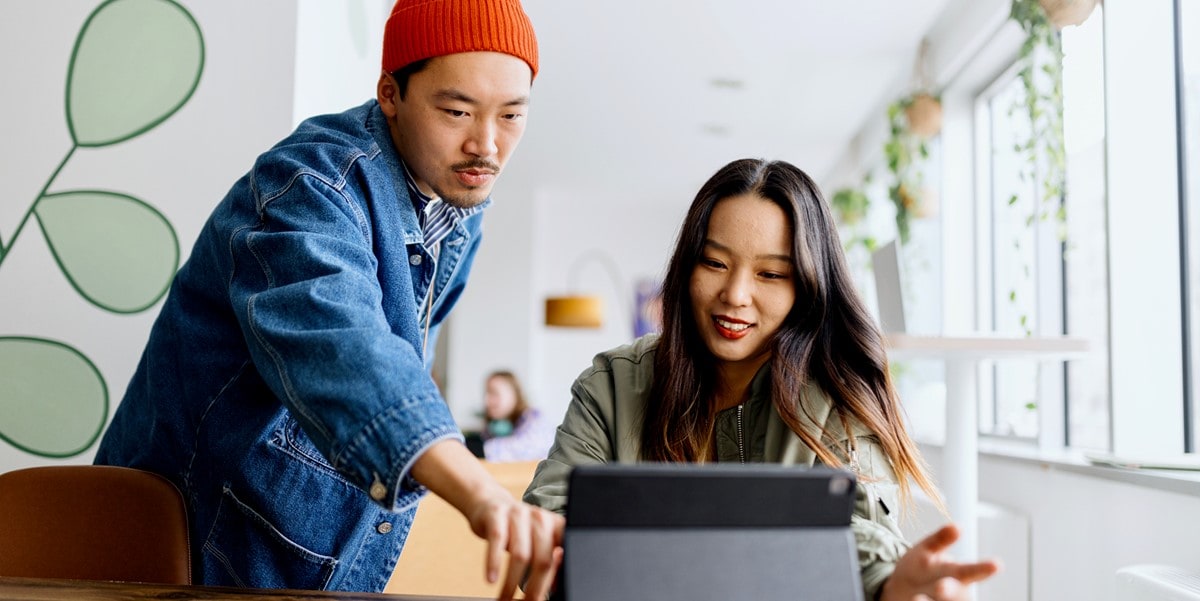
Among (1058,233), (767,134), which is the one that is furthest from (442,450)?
(767,134)

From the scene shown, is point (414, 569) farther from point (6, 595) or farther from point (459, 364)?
point (459, 364)

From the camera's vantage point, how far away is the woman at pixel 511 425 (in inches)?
241

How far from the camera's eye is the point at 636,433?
1415mm

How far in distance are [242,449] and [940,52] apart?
15.5ft

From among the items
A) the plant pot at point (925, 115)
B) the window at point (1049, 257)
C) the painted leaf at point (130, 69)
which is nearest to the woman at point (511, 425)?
the window at point (1049, 257)

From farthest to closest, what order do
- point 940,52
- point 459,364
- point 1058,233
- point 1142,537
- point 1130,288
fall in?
1. point 459,364
2. point 940,52
3. point 1058,233
4. point 1130,288
5. point 1142,537

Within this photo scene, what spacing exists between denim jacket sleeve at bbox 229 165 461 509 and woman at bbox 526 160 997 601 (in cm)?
41

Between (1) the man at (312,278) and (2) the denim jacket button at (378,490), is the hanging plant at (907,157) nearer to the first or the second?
(1) the man at (312,278)

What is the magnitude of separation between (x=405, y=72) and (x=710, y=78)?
4.92 metres

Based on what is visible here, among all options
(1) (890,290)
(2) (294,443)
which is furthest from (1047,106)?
(2) (294,443)

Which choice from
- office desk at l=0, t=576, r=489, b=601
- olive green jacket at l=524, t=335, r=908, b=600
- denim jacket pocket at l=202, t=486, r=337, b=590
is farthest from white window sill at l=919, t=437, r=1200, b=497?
office desk at l=0, t=576, r=489, b=601

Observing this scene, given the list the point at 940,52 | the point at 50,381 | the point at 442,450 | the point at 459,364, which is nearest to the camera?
the point at 442,450

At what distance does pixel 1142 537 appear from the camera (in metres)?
2.65

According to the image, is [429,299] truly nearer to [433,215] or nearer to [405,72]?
[433,215]
